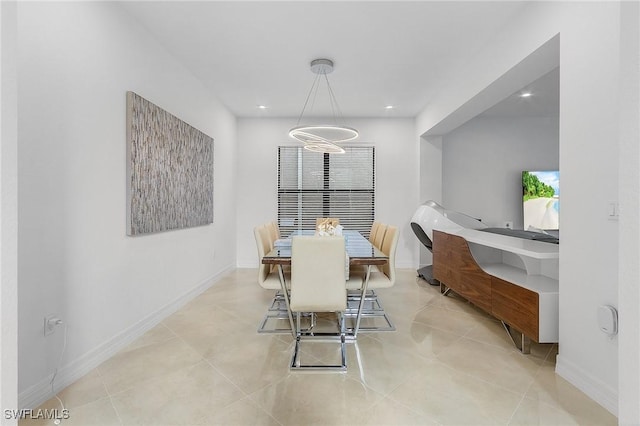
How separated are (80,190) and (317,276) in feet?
5.53

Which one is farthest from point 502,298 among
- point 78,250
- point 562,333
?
point 78,250

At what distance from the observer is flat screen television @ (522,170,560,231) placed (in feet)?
17.4

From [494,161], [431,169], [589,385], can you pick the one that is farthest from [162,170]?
[494,161]

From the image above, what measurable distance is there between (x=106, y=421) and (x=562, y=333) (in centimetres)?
276

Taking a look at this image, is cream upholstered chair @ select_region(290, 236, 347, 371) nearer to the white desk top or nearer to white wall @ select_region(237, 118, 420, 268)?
the white desk top

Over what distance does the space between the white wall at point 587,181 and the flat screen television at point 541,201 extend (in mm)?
3851

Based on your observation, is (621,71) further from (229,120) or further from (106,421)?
(229,120)

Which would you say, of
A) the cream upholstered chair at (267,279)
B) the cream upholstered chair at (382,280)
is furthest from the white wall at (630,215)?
the cream upholstered chair at (267,279)

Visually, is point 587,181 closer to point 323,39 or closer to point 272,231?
point 323,39

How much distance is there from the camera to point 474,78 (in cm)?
324

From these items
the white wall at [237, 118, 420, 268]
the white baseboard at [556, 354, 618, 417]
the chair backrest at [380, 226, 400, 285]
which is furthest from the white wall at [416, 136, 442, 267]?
the white baseboard at [556, 354, 618, 417]

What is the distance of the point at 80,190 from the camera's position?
2.06m

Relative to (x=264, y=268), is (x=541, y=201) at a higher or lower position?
higher

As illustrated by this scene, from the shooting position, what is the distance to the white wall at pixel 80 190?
5.65 feet
